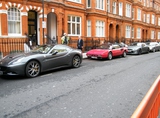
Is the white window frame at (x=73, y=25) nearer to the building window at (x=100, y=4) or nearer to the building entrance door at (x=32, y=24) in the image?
the building entrance door at (x=32, y=24)

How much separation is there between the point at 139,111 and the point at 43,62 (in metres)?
6.79

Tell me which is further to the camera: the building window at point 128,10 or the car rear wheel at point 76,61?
the building window at point 128,10

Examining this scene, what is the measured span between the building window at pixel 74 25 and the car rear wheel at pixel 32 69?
42.2 ft

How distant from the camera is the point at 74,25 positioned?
21.3m

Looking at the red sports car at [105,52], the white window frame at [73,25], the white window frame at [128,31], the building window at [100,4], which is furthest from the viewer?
the white window frame at [128,31]

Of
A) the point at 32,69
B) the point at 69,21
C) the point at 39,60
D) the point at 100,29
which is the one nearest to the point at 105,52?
the point at 39,60

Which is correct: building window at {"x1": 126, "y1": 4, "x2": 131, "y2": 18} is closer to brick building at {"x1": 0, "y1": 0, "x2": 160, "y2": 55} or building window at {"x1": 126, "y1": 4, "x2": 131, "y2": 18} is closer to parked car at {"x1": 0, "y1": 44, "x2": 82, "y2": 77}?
brick building at {"x1": 0, "y1": 0, "x2": 160, "y2": 55}

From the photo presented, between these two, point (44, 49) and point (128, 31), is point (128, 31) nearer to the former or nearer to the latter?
point (128, 31)

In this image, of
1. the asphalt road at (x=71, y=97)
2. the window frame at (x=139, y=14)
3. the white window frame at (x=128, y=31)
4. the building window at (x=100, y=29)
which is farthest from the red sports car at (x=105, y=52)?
the window frame at (x=139, y=14)

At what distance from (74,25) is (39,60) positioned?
45.1ft

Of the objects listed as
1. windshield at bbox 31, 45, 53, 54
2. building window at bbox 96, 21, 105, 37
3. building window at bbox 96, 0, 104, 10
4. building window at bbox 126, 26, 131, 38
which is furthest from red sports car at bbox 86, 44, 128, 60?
building window at bbox 126, 26, 131, 38

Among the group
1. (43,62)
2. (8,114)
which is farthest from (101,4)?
(8,114)

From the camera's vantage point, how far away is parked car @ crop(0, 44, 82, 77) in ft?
24.7

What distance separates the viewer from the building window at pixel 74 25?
20719 mm
